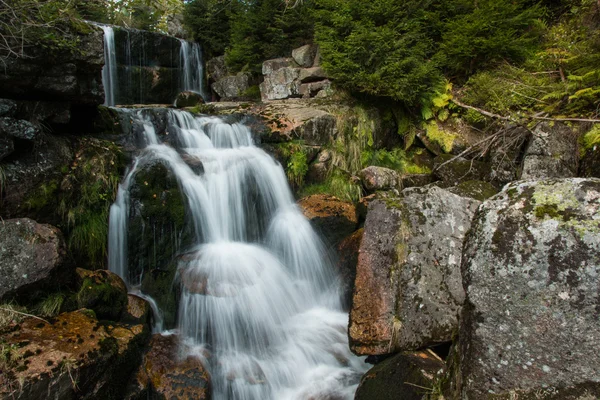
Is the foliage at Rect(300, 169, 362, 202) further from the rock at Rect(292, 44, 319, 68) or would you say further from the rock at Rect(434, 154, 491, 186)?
the rock at Rect(292, 44, 319, 68)

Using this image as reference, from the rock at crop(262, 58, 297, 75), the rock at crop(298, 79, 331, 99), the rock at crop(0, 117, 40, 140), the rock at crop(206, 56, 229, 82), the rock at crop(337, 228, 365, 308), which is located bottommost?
the rock at crop(337, 228, 365, 308)

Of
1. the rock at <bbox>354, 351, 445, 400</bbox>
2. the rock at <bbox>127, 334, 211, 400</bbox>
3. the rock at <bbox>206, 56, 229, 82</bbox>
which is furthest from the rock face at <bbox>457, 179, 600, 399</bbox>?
the rock at <bbox>206, 56, 229, 82</bbox>

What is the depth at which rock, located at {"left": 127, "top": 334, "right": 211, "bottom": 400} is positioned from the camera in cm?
368

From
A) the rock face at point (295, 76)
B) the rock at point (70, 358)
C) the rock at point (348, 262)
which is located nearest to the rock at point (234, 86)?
the rock face at point (295, 76)

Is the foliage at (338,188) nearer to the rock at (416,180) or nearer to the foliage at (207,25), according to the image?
the rock at (416,180)

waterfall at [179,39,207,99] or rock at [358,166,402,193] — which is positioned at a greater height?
waterfall at [179,39,207,99]

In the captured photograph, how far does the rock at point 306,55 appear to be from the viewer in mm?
10922

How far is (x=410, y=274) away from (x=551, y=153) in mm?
4453

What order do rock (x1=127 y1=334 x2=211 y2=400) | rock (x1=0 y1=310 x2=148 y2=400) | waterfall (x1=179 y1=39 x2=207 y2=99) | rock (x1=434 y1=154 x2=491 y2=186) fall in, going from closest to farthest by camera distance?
rock (x1=0 y1=310 x2=148 y2=400) → rock (x1=127 y1=334 x2=211 y2=400) → rock (x1=434 y1=154 x2=491 y2=186) → waterfall (x1=179 y1=39 x2=207 y2=99)

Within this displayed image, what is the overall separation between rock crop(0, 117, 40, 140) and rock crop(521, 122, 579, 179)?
7970mm

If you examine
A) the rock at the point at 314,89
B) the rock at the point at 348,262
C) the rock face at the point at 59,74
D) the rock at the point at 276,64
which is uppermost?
the rock at the point at 276,64

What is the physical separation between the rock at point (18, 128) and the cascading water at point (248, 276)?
4.54 ft

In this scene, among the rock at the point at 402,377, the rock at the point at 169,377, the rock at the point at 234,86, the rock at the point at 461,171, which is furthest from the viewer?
the rock at the point at 234,86

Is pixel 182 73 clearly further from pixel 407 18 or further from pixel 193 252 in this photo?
pixel 193 252
